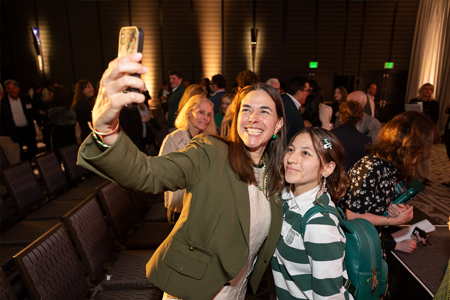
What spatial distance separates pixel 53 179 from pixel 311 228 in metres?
3.35

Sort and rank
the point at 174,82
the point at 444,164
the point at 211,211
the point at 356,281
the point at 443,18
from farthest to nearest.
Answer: the point at 443,18 < the point at 444,164 < the point at 174,82 < the point at 356,281 < the point at 211,211

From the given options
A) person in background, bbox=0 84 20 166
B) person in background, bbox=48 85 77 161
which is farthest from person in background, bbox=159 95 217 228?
person in background, bbox=0 84 20 166

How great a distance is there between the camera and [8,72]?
1084 centimetres

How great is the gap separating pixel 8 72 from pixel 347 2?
13116mm

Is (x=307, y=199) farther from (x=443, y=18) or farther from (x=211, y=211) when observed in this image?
(x=443, y=18)

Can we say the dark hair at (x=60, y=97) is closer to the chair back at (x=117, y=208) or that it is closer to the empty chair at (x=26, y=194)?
the empty chair at (x=26, y=194)

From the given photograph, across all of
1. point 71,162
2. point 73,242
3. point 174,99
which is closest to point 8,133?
point 71,162

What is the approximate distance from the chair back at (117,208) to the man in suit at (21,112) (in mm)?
3620

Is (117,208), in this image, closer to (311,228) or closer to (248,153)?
(248,153)

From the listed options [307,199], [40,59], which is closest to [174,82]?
[307,199]

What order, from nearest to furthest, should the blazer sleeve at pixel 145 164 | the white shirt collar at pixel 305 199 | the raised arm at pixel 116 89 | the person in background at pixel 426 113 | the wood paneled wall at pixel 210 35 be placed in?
the raised arm at pixel 116 89 → the blazer sleeve at pixel 145 164 → the white shirt collar at pixel 305 199 → the person in background at pixel 426 113 → the wood paneled wall at pixel 210 35

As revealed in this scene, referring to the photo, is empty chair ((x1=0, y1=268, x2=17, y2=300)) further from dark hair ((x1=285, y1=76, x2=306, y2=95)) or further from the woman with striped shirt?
dark hair ((x1=285, y1=76, x2=306, y2=95))

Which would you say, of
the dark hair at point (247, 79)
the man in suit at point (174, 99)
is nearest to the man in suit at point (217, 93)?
the man in suit at point (174, 99)

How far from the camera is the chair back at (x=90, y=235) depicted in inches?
76.5
